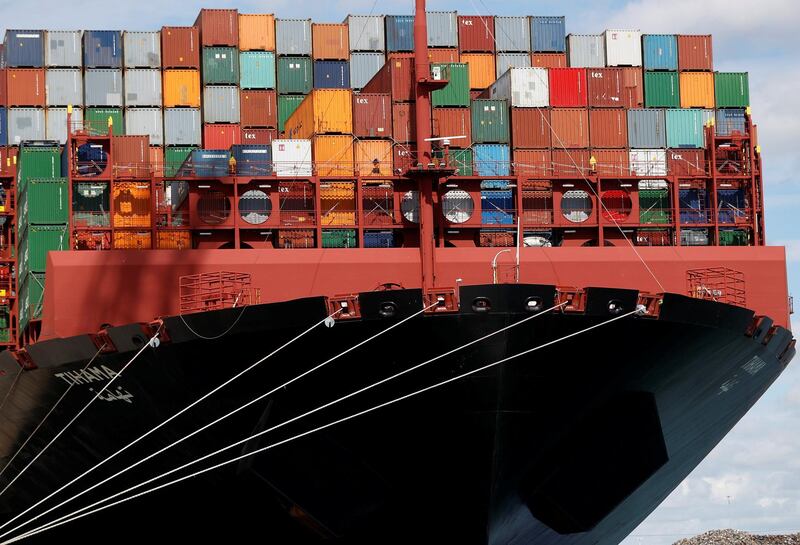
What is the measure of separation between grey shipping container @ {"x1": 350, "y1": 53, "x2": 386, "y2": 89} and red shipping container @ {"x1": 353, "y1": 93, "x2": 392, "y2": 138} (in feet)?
32.6

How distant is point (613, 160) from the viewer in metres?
28.7

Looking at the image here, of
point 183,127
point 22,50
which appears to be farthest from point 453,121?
point 22,50

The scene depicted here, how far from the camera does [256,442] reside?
21.5 m

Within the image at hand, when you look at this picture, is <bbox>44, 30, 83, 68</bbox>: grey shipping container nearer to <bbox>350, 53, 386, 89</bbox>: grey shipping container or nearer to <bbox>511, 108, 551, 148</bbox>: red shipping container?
<bbox>350, 53, 386, 89</bbox>: grey shipping container

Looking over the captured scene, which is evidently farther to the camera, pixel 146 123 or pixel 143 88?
pixel 143 88

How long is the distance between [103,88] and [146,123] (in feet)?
6.03

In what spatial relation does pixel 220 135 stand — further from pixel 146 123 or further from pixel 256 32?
pixel 256 32

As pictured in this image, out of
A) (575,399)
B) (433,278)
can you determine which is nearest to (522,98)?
(433,278)

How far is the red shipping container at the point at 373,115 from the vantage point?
27.5 meters

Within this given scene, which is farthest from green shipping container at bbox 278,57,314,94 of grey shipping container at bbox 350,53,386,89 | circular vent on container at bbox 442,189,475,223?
circular vent on container at bbox 442,189,475,223

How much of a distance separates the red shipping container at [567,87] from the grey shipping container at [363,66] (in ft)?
29.6

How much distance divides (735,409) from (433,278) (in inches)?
273

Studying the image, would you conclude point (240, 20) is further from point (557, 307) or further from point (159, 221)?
point (557, 307)

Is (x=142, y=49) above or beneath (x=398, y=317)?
above
